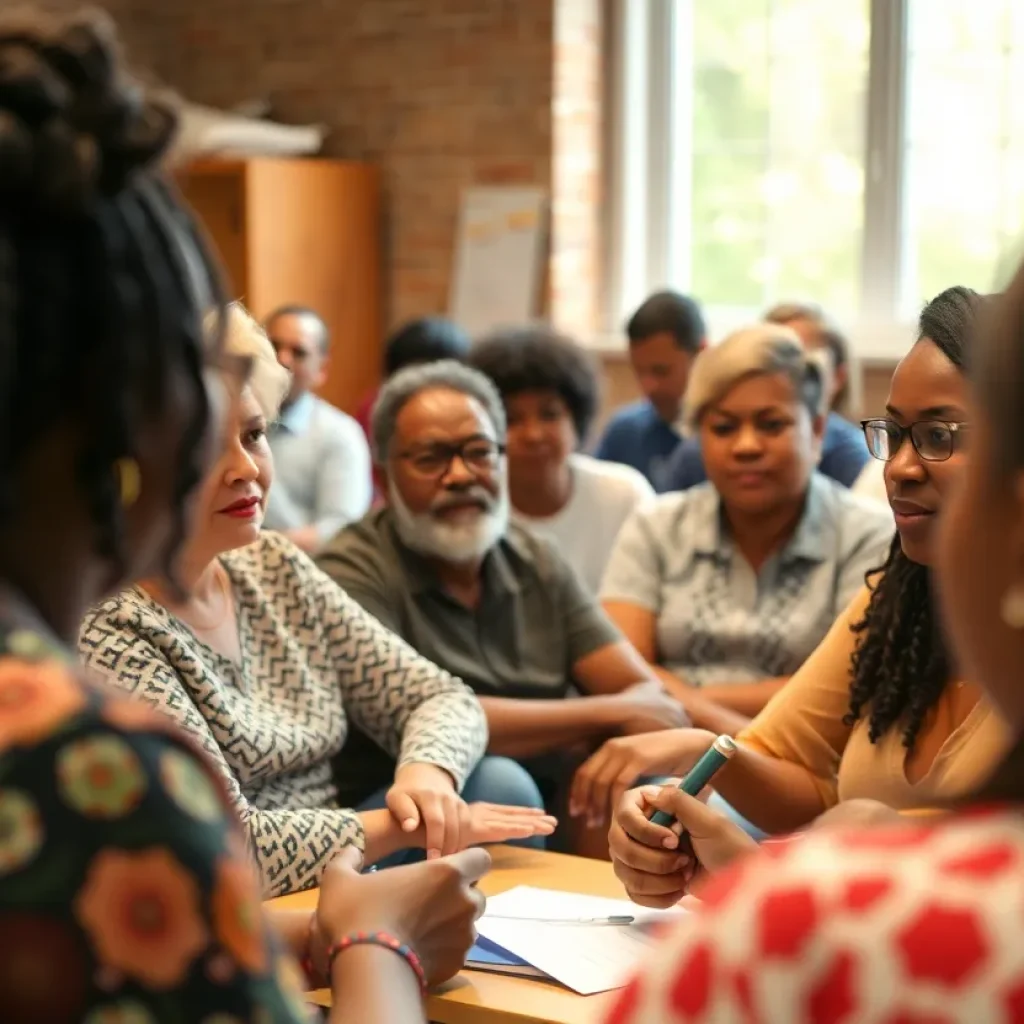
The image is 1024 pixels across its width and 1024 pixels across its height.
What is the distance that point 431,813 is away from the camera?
7.39 feet

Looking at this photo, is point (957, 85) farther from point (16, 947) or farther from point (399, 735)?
point (16, 947)

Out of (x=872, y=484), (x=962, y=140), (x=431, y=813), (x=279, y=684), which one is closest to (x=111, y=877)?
(x=431, y=813)

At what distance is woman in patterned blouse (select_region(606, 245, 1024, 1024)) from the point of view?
74cm

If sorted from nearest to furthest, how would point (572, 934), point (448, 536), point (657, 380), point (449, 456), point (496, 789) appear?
point (572, 934), point (496, 789), point (448, 536), point (449, 456), point (657, 380)

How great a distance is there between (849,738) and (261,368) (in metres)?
1.00

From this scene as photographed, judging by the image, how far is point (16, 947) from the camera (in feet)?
2.62

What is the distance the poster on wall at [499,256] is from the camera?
20.8 ft

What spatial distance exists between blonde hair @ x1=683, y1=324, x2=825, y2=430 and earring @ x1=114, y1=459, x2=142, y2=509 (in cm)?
254

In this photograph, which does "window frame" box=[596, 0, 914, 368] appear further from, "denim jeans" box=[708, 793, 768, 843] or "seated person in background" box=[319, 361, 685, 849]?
"denim jeans" box=[708, 793, 768, 843]

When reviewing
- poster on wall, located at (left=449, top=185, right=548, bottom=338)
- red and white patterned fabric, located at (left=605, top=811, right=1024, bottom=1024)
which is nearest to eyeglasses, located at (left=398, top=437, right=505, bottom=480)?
red and white patterned fabric, located at (left=605, top=811, right=1024, bottom=1024)

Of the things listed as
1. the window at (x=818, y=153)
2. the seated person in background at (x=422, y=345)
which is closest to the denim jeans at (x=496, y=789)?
the seated person in background at (x=422, y=345)

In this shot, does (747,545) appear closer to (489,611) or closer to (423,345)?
(489,611)

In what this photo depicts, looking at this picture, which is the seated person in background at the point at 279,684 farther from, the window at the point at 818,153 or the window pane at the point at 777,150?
the window pane at the point at 777,150

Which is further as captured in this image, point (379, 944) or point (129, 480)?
point (379, 944)
